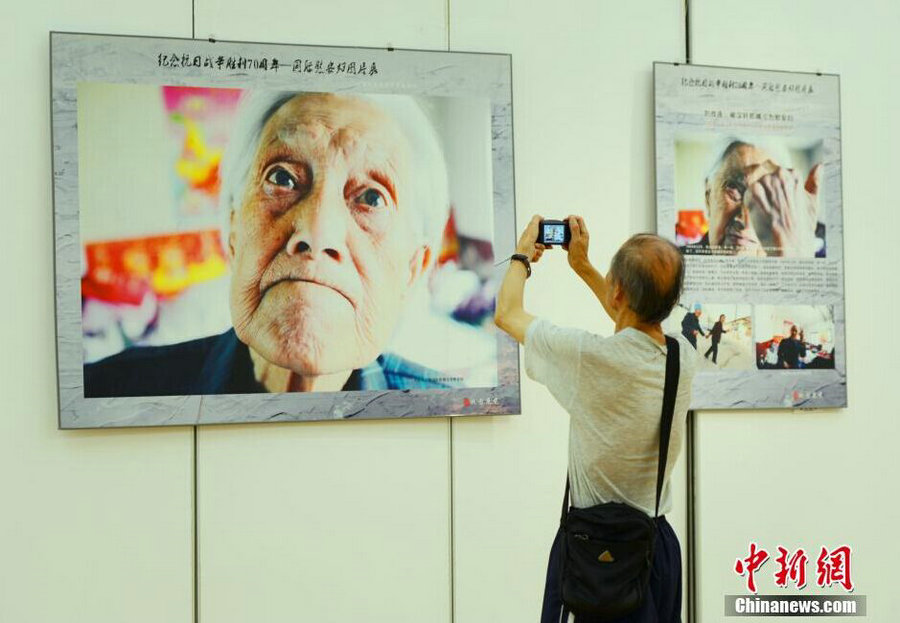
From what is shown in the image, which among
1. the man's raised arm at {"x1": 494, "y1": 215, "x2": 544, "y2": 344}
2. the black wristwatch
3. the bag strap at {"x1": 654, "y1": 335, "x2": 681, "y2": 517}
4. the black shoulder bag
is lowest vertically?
the black shoulder bag

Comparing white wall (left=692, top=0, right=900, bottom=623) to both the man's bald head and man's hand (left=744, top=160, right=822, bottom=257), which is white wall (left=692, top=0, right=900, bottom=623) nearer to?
man's hand (left=744, top=160, right=822, bottom=257)

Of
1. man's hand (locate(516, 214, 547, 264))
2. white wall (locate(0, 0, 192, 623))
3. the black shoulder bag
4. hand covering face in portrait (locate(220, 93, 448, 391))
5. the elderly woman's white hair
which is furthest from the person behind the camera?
the elderly woman's white hair

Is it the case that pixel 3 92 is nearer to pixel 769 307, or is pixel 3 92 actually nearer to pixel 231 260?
pixel 231 260

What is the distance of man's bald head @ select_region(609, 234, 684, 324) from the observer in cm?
238

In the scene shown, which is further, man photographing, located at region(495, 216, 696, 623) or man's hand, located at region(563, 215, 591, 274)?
man's hand, located at region(563, 215, 591, 274)

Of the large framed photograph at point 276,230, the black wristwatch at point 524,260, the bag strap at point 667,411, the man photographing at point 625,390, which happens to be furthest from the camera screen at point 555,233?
the large framed photograph at point 276,230

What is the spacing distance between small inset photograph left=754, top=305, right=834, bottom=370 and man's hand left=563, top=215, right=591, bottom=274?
1786 millimetres

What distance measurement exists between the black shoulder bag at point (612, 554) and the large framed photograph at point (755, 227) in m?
1.82

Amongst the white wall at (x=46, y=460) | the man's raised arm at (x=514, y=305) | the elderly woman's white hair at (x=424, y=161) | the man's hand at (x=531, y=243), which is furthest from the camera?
the elderly woman's white hair at (x=424, y=161)

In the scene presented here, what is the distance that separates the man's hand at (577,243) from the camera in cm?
265

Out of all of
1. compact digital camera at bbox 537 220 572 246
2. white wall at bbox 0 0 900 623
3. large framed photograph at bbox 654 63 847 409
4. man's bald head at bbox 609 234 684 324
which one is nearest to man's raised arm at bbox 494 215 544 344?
compact digital camera at bbox 537 220 572 246

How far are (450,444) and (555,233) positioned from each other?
1.51m

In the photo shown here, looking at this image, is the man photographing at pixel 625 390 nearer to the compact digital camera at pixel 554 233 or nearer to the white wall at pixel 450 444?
the compact digital camera at pixel 554 233

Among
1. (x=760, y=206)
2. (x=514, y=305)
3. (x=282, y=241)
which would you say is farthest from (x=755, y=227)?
(x=514, y=305)
